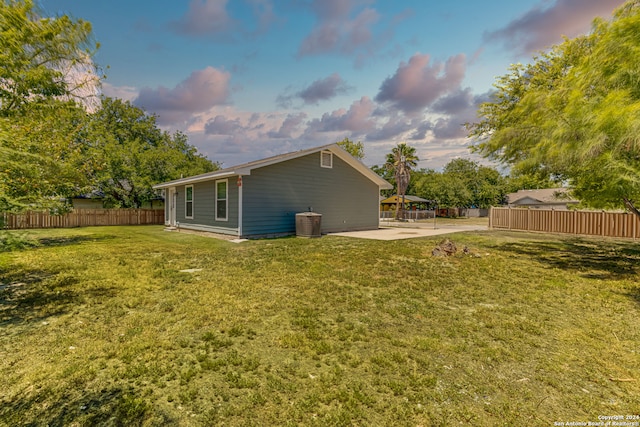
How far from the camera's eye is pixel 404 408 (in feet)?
6.69

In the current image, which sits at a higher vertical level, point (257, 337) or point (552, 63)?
point (552, 63)

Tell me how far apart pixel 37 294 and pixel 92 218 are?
15.8 m

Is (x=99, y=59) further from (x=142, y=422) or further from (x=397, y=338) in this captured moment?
(x=397, y=338)

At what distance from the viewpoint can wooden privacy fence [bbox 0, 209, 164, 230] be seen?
15.2 metres

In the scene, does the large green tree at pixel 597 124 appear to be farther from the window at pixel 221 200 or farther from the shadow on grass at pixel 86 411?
the window at pixel 221 200

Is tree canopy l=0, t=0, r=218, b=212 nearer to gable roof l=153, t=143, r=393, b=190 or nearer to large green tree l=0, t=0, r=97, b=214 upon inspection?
large green tree l=0, t=0, r=97, b=214

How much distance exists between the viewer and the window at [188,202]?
14148 millimetres

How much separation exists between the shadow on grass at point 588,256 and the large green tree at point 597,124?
140 centimetres

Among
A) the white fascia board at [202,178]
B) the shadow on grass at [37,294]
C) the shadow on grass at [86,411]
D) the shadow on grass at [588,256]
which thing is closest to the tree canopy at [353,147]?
the white fascia board at [202,178]

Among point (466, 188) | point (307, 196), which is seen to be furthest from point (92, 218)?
point (466, 188)

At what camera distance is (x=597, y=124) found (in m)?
4.94

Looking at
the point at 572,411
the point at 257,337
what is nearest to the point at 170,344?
the point at 257,337

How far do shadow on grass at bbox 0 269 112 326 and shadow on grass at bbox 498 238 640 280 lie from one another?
29.0 ft

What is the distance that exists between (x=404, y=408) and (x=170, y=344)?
2.21 meters
